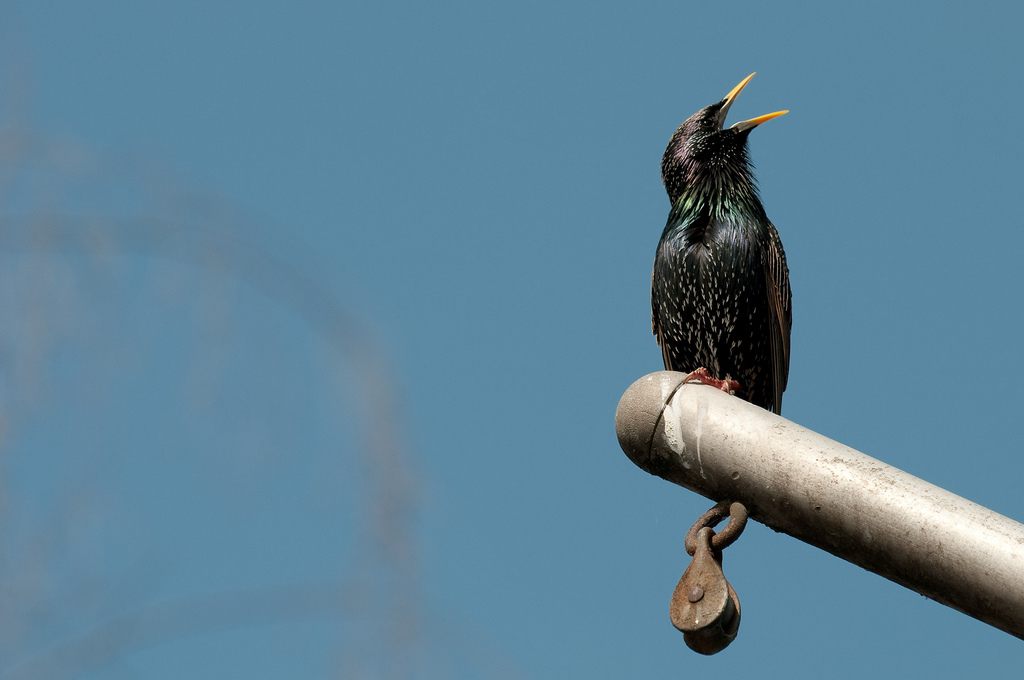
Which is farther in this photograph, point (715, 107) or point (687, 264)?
point (715, 107)

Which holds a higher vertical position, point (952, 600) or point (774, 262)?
point (774, 262)

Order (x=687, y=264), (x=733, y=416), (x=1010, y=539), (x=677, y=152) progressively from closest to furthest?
1. (x=1010, y=539)
2. (x=733, y=416)
3. (x=687, y=264)
4. (x=677, y=152)

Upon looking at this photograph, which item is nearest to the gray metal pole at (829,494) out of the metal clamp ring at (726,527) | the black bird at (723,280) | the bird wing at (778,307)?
the metal clamp ring at (726,527)

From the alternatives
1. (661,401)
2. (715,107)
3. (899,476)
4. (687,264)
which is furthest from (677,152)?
(899,476)

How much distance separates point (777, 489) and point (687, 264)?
2.63m

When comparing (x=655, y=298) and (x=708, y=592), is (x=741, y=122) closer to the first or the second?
(x=655, y=298)

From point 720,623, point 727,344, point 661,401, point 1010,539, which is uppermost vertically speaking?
point 727,344

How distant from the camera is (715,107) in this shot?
5680 millimetres

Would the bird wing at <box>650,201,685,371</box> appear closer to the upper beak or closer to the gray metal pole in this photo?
the upper beak

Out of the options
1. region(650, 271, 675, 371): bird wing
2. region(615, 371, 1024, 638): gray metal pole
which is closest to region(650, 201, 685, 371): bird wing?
region(650, 271, 675, 371): bird wing

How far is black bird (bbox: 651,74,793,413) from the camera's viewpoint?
5.16m

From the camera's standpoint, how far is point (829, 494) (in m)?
2.53

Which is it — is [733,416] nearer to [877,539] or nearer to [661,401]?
[661,401]

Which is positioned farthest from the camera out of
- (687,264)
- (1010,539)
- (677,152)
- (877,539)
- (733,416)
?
(677,152)
